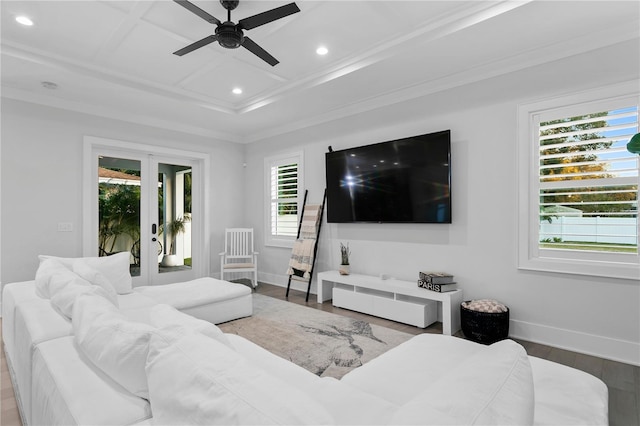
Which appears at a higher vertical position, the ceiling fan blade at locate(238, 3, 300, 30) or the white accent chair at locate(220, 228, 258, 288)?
the ceiling fan blade at locate(238, 3, 300, 30)

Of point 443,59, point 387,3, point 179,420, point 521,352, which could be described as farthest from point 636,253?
point 179,420

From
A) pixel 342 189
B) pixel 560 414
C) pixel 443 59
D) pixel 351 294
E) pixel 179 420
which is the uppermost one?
pixel 443 59

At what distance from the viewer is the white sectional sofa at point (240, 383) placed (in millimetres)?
744

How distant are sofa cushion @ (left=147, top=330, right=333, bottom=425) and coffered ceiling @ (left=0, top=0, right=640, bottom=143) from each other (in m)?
2.55

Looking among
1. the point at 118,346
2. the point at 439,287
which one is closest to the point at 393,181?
the point at 439,287

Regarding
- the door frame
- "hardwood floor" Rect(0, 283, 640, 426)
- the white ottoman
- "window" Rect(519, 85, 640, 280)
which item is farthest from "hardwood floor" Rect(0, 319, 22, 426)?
"window" Rect(519, 85, 640, 280)

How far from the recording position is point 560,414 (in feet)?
3.52

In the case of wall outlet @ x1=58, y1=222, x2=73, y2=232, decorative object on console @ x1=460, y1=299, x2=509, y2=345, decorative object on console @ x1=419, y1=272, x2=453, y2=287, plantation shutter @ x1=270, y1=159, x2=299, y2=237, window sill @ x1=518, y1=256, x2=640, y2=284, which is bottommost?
decorative object on console @ x1=460, y1=299, x2=509, y2=345

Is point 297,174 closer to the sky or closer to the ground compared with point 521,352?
closer to the sky

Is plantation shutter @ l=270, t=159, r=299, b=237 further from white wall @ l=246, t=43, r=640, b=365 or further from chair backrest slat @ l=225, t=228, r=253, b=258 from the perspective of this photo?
white wall @ l=246, t=43, r=640, b=365

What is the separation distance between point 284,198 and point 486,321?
3.49m

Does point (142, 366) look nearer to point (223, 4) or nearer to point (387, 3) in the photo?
point (223, 4)

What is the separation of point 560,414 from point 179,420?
1150mm

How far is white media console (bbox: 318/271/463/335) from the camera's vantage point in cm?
334
